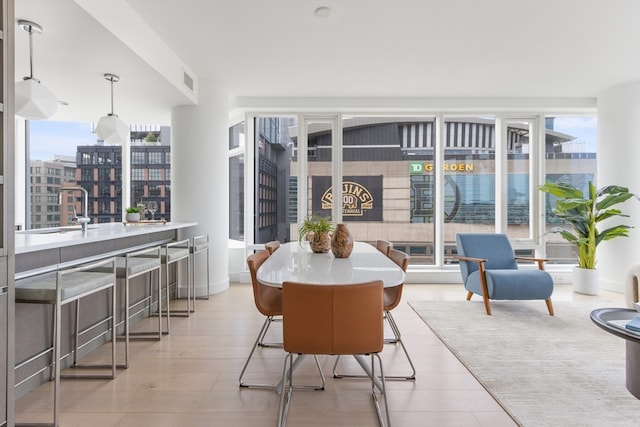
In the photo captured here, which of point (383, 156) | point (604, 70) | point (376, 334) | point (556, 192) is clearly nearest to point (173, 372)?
point (376, 334)

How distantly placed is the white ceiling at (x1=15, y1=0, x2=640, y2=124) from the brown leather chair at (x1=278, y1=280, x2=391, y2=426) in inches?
97.4

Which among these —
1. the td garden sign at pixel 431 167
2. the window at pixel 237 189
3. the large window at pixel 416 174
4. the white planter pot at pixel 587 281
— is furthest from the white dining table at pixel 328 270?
the white planter pot at pixel 587 281

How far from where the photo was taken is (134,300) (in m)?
3.54

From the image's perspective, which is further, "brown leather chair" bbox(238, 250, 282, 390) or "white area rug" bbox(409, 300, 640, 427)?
"brown leather chair" bbox(238, 250, 282, 390)

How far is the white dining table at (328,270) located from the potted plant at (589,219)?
3.62m

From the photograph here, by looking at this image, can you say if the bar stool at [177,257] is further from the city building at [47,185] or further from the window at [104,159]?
the city building at [47,185]

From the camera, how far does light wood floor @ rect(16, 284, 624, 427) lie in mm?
1970

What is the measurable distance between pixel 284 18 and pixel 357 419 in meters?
3.20

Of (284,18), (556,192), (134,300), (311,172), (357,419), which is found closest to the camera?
(357,419)

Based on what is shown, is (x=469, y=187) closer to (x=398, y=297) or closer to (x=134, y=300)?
(x=398, y=297)

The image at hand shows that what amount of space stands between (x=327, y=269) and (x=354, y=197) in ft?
12.0

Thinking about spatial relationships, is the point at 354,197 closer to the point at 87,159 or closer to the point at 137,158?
the point at 137,158

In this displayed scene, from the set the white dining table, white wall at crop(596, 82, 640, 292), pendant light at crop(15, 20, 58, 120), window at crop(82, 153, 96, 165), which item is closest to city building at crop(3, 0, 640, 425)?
white wall at crop(596, 82, 640, 292)

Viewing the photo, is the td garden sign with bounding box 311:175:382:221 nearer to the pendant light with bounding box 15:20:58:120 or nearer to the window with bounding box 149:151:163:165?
the window with bounding box 149:151:163:165
